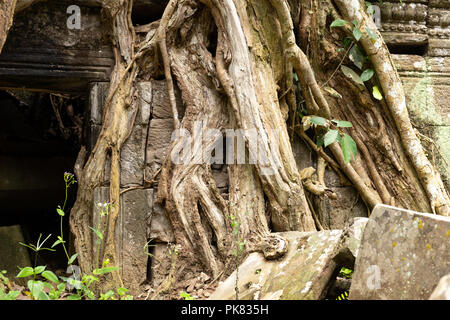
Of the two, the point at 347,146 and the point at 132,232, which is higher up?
the point at 347,146

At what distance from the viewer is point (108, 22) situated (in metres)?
2.97

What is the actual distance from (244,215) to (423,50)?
2086 mm

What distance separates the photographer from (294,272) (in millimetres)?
2053

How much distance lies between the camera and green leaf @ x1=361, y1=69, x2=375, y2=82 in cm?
317

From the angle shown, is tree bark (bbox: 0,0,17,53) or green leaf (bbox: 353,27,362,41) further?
green leaf (bbox: 353,27,362,41)

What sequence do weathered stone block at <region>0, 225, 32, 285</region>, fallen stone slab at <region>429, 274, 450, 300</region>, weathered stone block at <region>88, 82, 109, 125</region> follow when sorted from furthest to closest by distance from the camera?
weathered stone block at <region>0, 225, 32, 285</region>
weathered stone block at <region>88, 82, 109, 125</region>
fallen stone slab at <region>429, 274, 450, 300</region>

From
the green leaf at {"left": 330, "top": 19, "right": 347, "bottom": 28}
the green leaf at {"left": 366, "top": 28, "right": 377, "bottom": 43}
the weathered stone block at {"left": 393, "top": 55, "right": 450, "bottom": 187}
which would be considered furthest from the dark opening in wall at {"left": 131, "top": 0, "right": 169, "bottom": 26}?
the weathered stone block at {"left": 393, "top": 55, "right": 450, "bottom": 187}

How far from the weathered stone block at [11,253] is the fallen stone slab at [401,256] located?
2.49 meters

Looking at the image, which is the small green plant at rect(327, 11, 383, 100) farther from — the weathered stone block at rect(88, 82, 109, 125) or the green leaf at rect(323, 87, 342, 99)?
the weathered stone block at rect(88, 82, 109, 125)

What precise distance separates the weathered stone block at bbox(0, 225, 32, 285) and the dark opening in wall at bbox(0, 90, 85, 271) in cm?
154

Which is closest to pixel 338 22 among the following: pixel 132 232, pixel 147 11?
pixel 147 11

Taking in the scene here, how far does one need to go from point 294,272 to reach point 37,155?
4291mm

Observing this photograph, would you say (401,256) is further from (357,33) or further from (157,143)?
(357,33)
